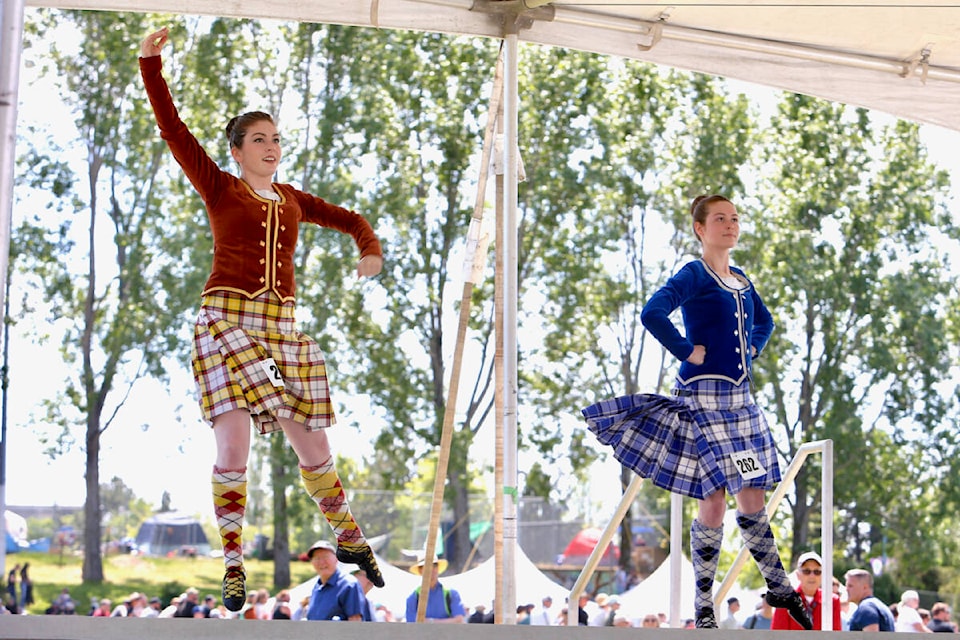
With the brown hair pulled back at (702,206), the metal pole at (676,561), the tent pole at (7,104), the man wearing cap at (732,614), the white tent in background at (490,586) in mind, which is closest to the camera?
the tent pole at (7,104)

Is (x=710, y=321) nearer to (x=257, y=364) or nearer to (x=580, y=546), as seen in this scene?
(x=257, y=364)

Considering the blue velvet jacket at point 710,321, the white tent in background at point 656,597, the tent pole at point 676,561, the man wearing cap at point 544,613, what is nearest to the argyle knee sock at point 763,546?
the tent pole at point 676,561

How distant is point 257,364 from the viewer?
4379 millimetres

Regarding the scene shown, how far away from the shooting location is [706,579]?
477cm

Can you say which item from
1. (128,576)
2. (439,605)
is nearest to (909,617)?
(439,605)

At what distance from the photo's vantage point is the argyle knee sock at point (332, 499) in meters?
4.61

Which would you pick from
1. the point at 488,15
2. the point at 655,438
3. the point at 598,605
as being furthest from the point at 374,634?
the point at 598,605

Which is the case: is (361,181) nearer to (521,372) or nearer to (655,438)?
(521,372)

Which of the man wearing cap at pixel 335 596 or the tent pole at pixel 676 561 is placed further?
the man wearing cap at pixel 335 596

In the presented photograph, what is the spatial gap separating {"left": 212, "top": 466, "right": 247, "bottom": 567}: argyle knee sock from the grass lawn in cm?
1602

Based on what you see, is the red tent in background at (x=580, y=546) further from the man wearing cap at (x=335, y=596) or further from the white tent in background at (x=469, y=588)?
the man wearing cap at (x=335, y=596)

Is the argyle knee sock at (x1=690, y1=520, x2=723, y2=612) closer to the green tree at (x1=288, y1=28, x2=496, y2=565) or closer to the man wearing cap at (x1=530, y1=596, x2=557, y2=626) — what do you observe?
the man wearing cap at (x1=530, y1=596, x2=557, y2=626)

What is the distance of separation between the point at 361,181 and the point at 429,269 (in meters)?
1.79

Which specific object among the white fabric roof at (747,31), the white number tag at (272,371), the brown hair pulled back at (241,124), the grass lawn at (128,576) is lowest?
the grass lawn at (128,576)
